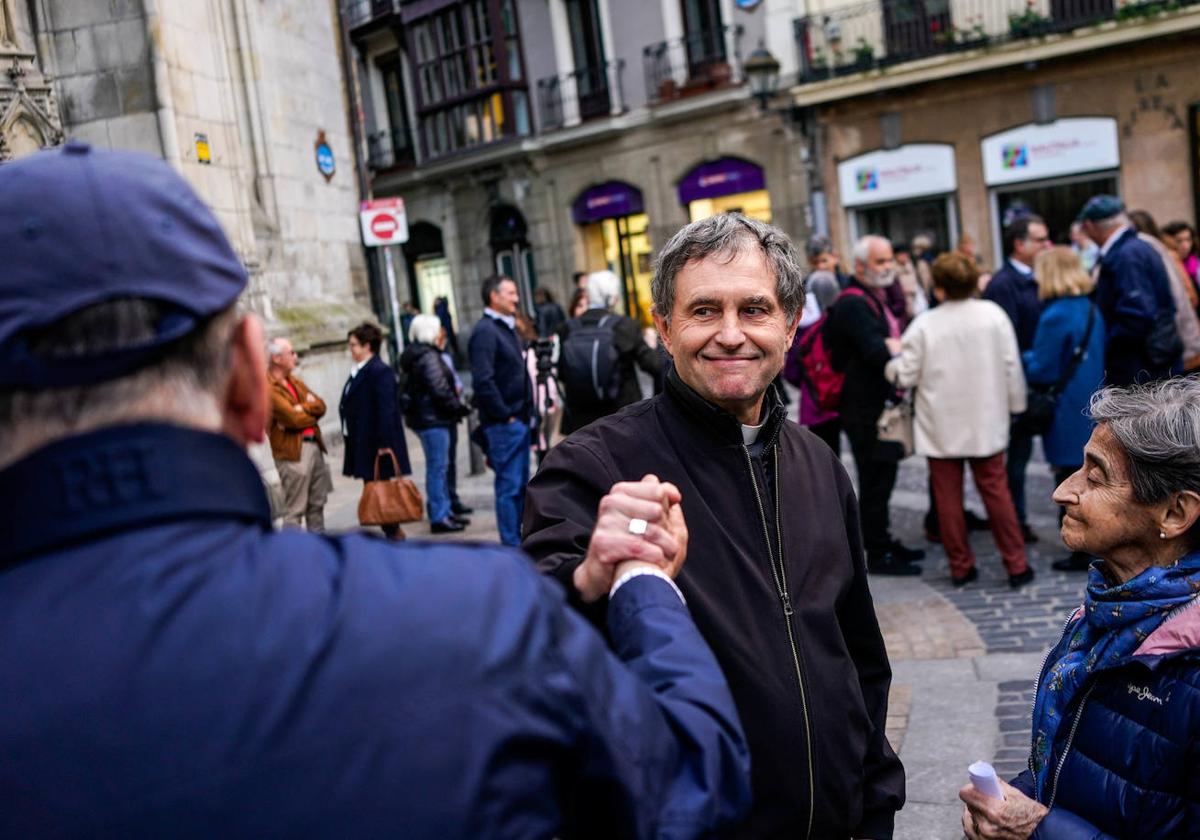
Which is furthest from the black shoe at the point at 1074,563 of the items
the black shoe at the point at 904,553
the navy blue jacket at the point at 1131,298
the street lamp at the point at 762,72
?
the street lamp at the point at 762,72

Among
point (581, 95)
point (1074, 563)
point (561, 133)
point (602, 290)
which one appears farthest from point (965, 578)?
point (581, 95)

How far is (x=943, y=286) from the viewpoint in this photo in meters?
6.32

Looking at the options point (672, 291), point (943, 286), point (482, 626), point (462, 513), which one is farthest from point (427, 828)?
point (462, 513)

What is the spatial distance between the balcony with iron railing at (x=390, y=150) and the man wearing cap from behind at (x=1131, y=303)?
966 inches

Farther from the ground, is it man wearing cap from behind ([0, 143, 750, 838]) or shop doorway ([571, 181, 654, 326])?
shop doorway ([571, 181, 654, 326])

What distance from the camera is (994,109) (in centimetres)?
1903

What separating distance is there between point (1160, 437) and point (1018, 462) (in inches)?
201

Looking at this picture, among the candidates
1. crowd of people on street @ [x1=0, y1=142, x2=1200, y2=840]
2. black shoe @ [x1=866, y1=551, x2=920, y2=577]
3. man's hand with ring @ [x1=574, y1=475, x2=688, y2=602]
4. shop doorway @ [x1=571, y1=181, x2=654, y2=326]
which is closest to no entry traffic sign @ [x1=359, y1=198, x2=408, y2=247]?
black shoe @ [x1=866, y1=551, x2=920, y2=577]

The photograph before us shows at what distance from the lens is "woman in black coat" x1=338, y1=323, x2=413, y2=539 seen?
7.94 m

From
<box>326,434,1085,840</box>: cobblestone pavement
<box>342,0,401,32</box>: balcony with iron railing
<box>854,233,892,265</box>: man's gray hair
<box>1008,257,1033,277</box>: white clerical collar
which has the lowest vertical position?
<box>326,434,1085,840</box>: cobblestone pavement

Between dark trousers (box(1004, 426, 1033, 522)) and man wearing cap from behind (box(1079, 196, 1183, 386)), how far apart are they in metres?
0.68

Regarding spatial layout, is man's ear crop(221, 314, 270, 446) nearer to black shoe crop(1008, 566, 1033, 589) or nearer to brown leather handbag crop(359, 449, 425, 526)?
black shoe crop(1008, 566, 1033, 589)

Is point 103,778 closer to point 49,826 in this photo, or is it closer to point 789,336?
point 49,826

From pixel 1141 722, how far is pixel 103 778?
1914mm
